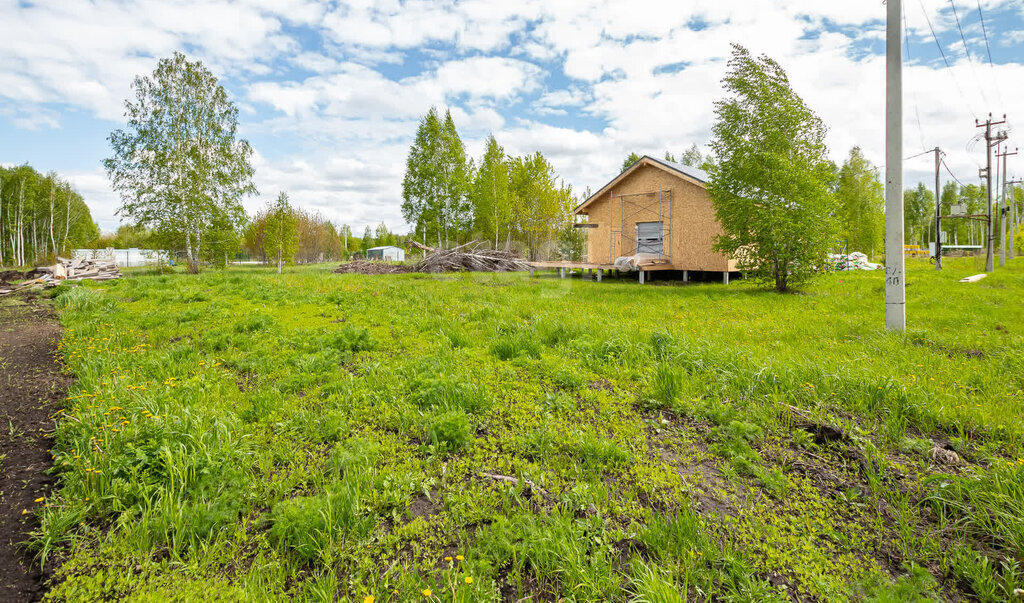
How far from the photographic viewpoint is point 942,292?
41.2 feet

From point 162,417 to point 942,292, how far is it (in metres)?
17.9

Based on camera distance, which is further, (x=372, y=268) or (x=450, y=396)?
(x=372, y=268)

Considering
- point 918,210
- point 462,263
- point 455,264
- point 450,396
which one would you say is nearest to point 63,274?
point 455,264

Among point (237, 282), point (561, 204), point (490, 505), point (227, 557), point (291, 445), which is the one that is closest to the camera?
point (227, 557)

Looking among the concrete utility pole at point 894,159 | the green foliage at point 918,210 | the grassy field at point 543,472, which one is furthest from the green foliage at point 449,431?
the green foliage at point 918,210

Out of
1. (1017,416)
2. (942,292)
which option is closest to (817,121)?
(942,292)

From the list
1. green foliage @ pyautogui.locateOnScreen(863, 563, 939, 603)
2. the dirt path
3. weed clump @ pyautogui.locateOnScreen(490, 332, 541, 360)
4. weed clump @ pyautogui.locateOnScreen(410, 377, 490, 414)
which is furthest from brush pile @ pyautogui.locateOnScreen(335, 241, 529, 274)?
green foliage @ pyautogui.locateOnScreen(863, 563, 939, 603)

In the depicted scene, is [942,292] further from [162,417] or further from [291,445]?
[162,417]

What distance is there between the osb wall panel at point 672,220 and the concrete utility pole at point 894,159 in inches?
390

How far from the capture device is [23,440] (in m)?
3.68

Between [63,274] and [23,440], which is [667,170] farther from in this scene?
[63,274]

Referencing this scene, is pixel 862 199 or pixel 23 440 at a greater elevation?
pixel 862 199

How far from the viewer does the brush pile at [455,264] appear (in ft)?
89.5

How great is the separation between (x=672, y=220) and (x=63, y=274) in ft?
95.3
